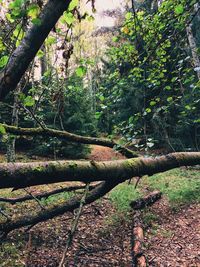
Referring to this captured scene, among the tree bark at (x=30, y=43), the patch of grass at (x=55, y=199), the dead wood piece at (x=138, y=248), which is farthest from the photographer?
the patch of grass at (x=55, y=199)

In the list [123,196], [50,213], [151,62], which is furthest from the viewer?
[123,196]

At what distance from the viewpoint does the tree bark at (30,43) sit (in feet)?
6.35

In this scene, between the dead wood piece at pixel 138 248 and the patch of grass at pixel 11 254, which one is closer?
the patch of grass at pixel 11 254

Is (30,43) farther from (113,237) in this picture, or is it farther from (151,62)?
(113,237)

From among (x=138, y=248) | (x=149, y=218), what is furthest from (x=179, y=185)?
(x=138, y=248)

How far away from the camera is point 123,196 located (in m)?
7.44

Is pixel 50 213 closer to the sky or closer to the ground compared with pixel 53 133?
closer to the ground

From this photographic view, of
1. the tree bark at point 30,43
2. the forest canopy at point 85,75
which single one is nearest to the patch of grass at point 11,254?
the forest canopy at point 85,75

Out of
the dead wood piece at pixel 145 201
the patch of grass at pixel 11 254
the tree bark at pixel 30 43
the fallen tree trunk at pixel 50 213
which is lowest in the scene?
the dead wood piece at pixel 145 201

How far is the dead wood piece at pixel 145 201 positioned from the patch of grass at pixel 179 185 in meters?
0.44

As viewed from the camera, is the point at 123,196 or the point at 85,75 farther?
the point at 123,196

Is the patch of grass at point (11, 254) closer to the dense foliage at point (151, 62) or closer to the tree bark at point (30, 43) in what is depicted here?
the dense foliage at point (151, 62)

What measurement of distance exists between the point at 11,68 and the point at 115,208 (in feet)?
17.4

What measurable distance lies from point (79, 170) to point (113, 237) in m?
2.85
